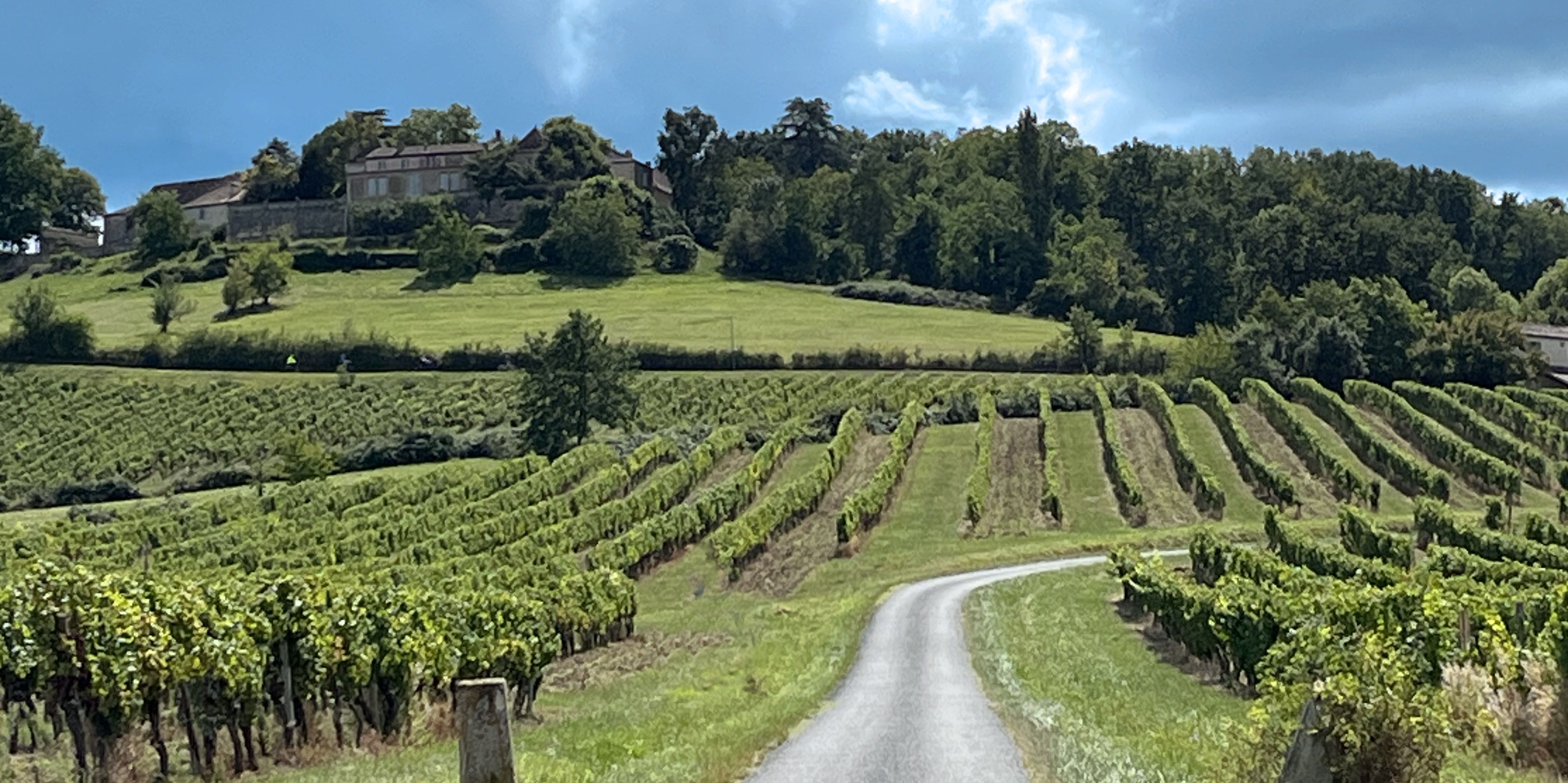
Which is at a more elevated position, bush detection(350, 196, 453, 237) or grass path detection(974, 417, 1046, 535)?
bush detection(350, 196, 453, 237)

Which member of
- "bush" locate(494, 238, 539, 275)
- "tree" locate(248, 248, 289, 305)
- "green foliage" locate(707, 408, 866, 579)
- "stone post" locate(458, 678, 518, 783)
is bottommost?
"green foliage" locate(707, 408, 866, 579)

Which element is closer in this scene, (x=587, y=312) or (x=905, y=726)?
(x=905, y=726)

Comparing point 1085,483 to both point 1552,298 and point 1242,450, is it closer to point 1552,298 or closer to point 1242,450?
point 1242,450

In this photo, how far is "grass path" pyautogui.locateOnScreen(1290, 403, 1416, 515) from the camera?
2493 inches

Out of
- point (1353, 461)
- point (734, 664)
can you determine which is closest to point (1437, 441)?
point (1353, 461)

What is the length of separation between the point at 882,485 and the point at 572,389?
2511cm

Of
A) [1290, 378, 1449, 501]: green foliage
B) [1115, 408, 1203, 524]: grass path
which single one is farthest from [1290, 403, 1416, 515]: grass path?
[1115, 408, 1203, 524]: grass path

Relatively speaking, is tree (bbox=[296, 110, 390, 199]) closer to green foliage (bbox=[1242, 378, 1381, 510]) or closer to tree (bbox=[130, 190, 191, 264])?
tree (bbox=[130, 190, 191, 264])

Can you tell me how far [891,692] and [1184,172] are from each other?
14645 cm

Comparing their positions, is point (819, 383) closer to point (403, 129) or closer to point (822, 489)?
point (822, 489)

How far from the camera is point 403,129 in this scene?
18962 cm

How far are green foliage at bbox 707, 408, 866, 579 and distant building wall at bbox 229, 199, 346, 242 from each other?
108m

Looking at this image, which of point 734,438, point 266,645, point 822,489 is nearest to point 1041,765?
point 266,645

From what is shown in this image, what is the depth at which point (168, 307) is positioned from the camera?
114312 mm
